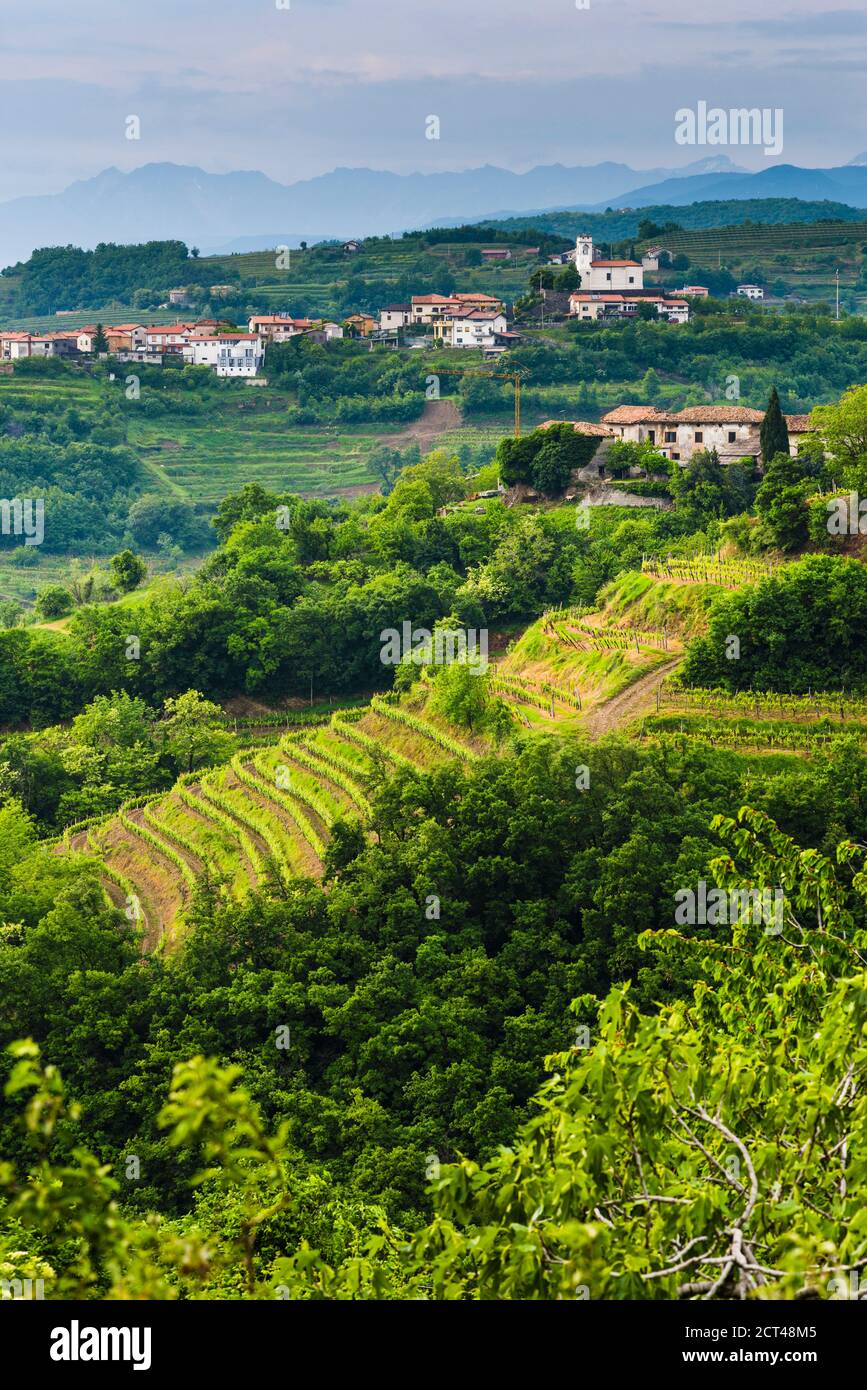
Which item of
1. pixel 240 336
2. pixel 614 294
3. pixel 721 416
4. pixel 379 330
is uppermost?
pixel 614 294

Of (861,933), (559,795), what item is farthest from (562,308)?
(861,933)

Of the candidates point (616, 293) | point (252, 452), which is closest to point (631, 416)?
point (252, 452)

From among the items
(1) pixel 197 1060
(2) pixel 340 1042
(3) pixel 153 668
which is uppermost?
(1) pixel 197 1060

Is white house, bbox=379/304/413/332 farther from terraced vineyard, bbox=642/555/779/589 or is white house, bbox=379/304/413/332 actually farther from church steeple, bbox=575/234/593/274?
terraced vineyard, bbox=642/555/779/589

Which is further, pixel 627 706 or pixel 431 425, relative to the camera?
pixel 431 425

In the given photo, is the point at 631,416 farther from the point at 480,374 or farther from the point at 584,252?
the point at 584,252

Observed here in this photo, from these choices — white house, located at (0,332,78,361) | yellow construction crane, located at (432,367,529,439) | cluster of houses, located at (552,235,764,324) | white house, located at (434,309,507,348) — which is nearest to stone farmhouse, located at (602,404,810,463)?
yellow construction crane, located at (432,367,529,439)

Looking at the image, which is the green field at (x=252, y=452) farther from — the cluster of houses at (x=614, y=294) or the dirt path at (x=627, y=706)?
the dirt path at (x=627, y=706)
